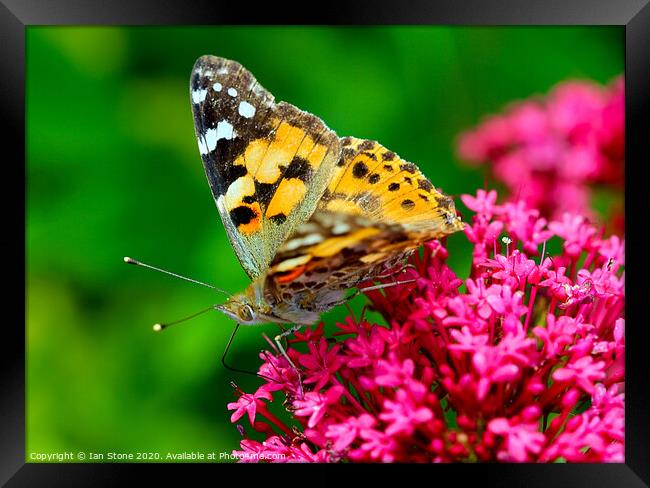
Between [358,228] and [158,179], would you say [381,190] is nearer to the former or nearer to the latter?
[358,228]

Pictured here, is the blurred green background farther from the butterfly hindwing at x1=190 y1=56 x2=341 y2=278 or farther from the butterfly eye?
the butterfly eye

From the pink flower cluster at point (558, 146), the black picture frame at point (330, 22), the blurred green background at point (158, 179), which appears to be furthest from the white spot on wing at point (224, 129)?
the pink flower cluster at point (558, 146)

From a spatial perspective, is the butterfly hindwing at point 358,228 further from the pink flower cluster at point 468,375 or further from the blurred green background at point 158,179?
the blurred green background at point 158,179

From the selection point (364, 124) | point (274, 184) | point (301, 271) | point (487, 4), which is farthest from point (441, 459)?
point (364, 124)

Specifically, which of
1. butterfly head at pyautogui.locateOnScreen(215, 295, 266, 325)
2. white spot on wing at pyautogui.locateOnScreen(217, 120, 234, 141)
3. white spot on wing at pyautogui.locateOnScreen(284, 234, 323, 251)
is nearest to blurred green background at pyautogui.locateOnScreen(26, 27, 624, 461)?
white spot on wing at pyautogui.locateOnScreen(217, 120, 234, 141)

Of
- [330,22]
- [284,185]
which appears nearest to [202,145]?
[284,185]

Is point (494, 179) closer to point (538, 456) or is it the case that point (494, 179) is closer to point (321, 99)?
point (321, 99)
